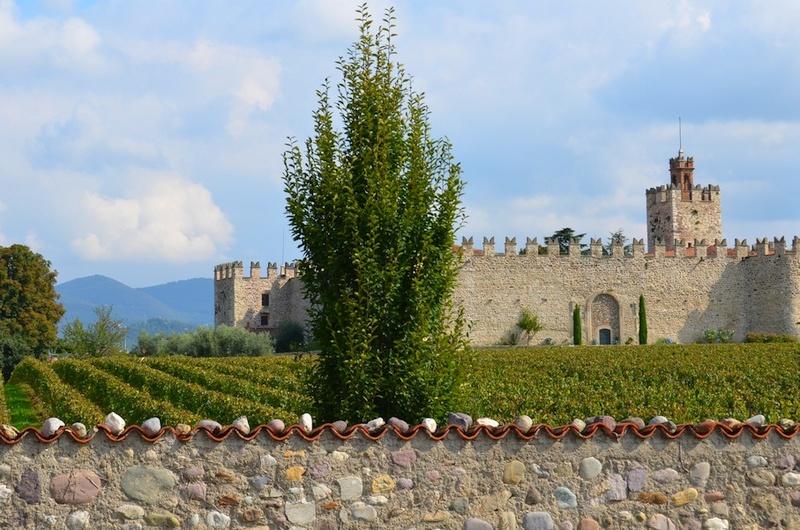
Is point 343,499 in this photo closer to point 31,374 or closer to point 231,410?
point 231,410

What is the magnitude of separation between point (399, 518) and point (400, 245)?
3.37 metres

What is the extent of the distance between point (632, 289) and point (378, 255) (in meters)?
42.5

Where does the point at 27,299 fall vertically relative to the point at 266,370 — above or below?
above

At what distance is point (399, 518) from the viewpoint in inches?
309

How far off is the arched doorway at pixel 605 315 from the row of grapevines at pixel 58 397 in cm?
2548

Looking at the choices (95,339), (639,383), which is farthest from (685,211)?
(639,383)

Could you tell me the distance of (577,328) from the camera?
50.4 meters

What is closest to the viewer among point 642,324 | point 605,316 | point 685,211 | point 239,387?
point 239,387

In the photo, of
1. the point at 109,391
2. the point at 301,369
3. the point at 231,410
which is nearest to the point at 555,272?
the point at 301,369

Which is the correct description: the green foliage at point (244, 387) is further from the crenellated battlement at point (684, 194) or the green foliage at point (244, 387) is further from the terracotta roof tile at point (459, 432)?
the crenellated battlement at point (684, 194)

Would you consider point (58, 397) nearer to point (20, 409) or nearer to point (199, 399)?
point (199, 399)

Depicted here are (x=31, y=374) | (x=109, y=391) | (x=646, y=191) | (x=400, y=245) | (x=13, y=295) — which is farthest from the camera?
(x=646, y=191)

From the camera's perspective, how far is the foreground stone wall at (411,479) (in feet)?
24.0

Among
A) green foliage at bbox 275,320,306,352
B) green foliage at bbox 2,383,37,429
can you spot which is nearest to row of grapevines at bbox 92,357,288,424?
green foliage at bbox 2,383,37,429
